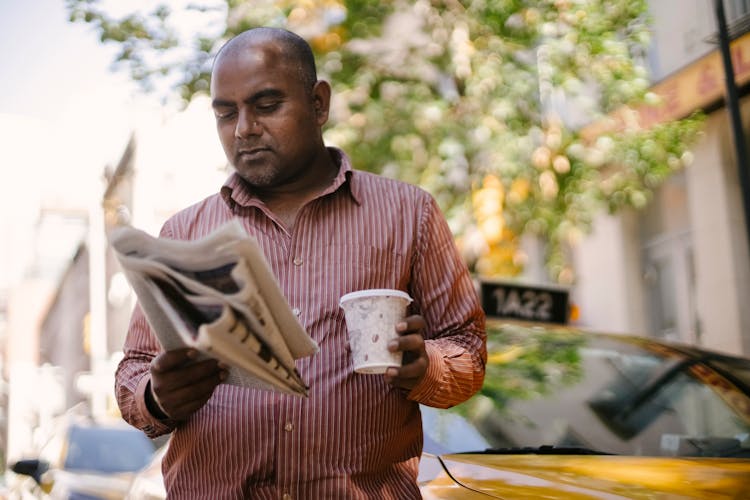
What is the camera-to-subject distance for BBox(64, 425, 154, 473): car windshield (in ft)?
26.7

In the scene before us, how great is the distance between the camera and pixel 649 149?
9.77 m

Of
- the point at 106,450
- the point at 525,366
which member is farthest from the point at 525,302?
the point at 106,450

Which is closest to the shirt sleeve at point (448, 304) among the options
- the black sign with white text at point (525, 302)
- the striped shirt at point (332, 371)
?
the striped shirt at point (332, 371)

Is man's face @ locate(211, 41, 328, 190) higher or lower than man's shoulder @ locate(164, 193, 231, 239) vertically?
higher

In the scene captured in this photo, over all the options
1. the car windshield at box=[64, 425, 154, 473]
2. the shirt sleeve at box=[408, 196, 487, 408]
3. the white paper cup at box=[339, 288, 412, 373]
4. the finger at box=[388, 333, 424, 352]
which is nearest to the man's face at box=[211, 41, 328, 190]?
the shirt sleeve at box=[408, 196, 487, 408]

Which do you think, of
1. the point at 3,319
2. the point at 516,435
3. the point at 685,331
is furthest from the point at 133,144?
the point at 3,319

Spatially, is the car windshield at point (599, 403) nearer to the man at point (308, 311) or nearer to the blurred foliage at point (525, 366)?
the blurred foliage at point (525, 366)

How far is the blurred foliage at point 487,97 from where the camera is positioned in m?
9.74

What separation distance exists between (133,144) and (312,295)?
3229cm

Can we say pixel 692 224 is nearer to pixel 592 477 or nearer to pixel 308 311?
pixel 592 477

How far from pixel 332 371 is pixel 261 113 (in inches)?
23.4

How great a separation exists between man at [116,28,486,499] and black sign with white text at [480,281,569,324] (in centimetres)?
402

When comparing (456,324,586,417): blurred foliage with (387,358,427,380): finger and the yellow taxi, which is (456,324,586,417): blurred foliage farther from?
(387,358,427,380): finger

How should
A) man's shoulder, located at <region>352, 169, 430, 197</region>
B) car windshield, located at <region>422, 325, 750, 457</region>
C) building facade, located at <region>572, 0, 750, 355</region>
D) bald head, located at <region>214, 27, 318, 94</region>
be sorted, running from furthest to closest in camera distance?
building facade, located at <region>572, 0, 750, 355</region>, car windshield, located at <region>422, 325, 750, 457</region>, man's shoulder, located at <region>352, 169, 430, 197</region>, bald head, located at <region>214, 27, 318, 94</region>
